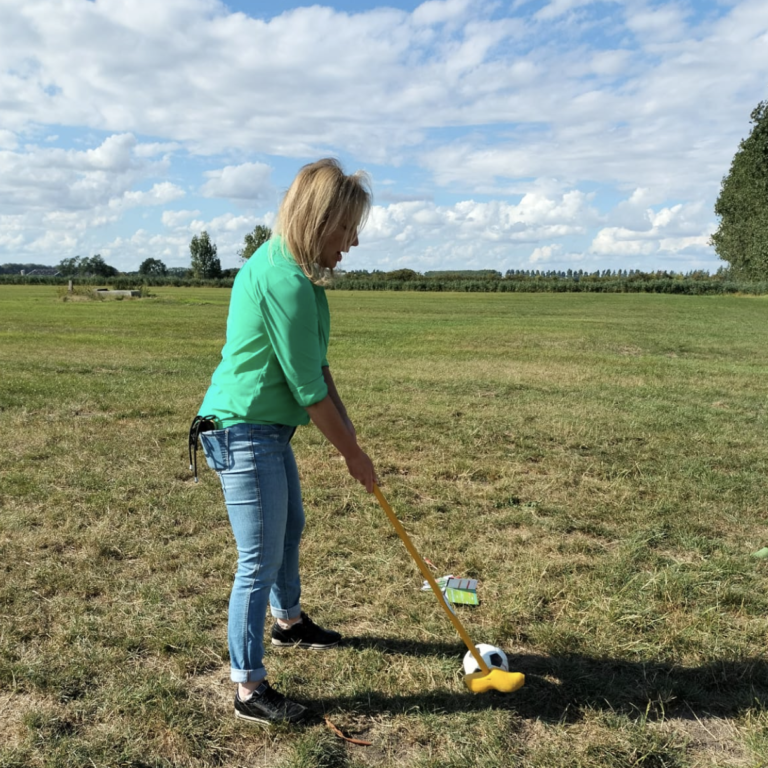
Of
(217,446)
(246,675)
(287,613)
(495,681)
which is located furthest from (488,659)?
(217,446)

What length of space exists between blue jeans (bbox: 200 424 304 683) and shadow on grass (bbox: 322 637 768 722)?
550mm

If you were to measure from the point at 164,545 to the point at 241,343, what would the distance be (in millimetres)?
2621

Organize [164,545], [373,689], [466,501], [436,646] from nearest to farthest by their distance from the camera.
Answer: [373,689] → [436,646] → [164,545] → [466,501]

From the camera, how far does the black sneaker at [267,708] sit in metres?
2.88

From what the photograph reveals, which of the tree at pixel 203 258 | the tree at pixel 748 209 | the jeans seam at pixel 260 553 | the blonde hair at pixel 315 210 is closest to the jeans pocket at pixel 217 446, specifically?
the jeans seam at pixel 260 553

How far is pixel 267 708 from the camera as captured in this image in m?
2.89

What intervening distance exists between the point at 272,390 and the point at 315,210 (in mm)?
758

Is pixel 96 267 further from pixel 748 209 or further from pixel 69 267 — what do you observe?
pixel 748 209

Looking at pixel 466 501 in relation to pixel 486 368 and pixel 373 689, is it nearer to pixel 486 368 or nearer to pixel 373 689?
pixel 373 689

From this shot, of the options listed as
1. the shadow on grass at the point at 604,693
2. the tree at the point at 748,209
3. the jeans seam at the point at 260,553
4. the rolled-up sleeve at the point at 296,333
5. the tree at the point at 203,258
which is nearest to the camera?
the rolled-up sleeve at the point at 296,333

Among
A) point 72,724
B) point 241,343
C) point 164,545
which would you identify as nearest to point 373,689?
point 72,724

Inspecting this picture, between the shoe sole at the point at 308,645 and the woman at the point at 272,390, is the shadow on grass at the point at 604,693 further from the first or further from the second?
the woman at the point at 272,390

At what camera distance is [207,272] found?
4075 inches

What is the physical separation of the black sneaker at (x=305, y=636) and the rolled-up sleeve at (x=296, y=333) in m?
1.52
